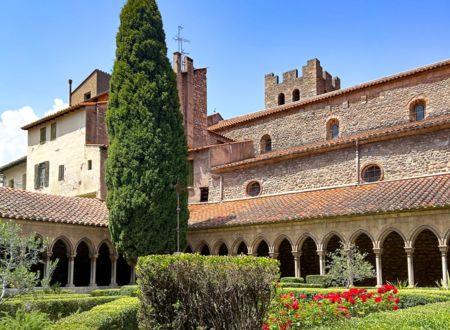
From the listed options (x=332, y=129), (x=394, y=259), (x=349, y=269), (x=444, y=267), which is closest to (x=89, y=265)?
(x=349, y=269)

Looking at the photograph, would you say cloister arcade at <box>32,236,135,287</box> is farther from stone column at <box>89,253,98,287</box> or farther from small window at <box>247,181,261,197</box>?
small window at <box>247,181,261,197</box>

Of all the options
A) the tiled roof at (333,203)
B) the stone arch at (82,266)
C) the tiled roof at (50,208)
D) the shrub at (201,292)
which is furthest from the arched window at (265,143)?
the shrub at (201,292)

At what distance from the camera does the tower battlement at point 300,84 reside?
40.1m

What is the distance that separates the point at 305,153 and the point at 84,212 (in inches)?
389

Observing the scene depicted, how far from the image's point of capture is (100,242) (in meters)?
23.0

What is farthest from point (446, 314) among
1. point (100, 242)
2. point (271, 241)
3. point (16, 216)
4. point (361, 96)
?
point (361, 96)

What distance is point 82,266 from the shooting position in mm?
24406

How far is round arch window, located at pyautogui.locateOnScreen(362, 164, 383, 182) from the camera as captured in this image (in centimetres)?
2192

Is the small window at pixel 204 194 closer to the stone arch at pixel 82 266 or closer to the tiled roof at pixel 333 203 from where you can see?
the tiled roof at pixel 333 203

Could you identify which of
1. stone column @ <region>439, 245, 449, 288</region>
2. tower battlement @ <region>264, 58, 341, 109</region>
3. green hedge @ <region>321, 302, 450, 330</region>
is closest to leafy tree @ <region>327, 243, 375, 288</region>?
stone column @ <region>439, 245, 449, 288</region>

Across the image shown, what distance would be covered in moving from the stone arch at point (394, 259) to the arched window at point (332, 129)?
721cm

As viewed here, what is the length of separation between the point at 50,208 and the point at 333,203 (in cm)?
1118

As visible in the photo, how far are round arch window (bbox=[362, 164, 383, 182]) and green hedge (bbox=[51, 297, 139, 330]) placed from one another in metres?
13.1

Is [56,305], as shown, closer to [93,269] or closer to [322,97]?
[93,269]
